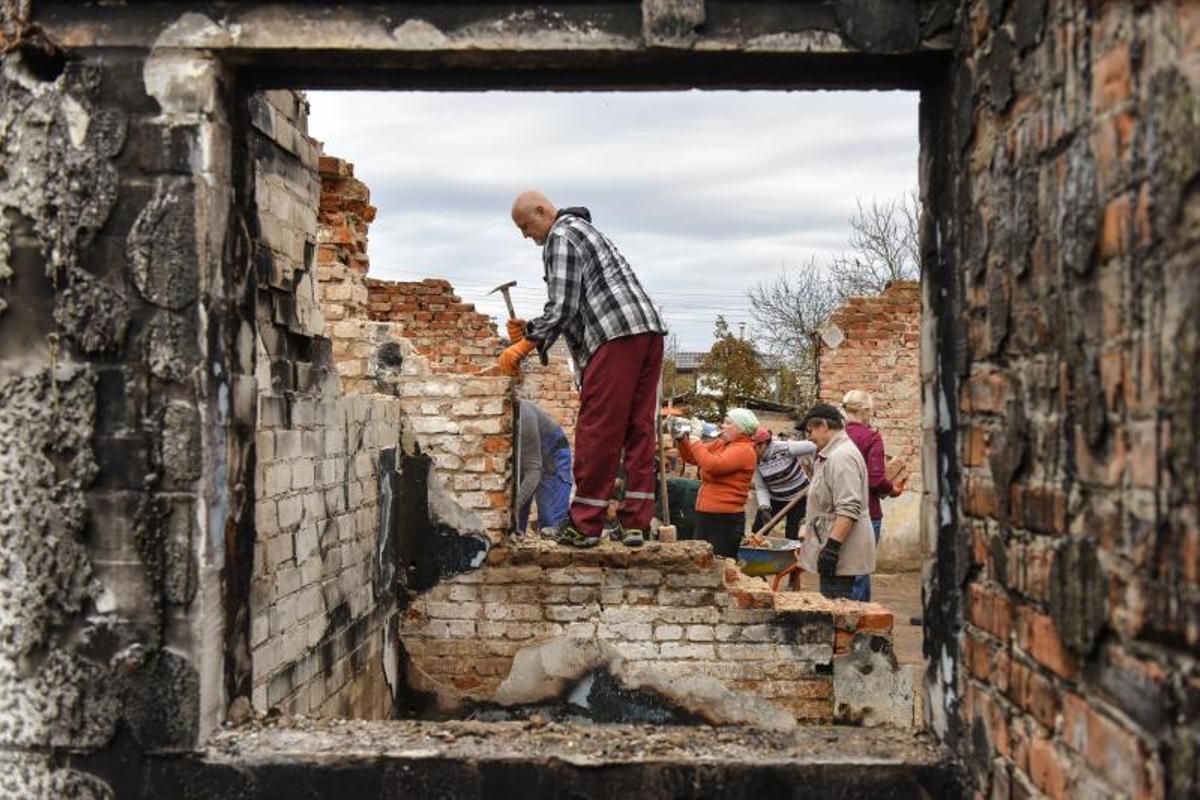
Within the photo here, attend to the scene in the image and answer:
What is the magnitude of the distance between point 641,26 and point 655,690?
3.37m

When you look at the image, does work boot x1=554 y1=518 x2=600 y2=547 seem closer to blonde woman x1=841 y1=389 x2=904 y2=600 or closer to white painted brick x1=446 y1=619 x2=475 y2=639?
white painted brick x1=446 y1=619 x2=475 y2=639

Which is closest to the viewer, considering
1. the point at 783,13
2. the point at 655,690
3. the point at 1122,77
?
the point at 1122,77

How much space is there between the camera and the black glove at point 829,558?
6.21m

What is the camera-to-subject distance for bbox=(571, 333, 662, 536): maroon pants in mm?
4977

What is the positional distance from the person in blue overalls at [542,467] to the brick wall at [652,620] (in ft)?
1.58

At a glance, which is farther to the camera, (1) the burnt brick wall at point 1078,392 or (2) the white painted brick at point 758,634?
(2) the white painted brick at point 758,634

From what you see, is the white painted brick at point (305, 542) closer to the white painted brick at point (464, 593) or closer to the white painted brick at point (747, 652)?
the white painted brick at point (464, 593)

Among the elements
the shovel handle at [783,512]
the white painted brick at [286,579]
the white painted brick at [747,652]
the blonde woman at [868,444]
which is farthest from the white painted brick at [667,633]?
the shovel handle at [783,512]

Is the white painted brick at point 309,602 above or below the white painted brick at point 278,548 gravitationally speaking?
below

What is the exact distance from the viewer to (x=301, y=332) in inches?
159

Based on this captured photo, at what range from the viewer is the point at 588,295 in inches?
200

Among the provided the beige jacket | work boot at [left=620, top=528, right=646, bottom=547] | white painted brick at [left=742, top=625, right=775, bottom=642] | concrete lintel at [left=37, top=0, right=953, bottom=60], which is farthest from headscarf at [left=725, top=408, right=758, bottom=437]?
concrete lintel at [left=37, top=0, right=953, bottom=60]

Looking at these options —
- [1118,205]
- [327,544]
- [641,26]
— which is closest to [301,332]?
[327,544]

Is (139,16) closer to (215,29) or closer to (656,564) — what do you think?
→ (215,29)
